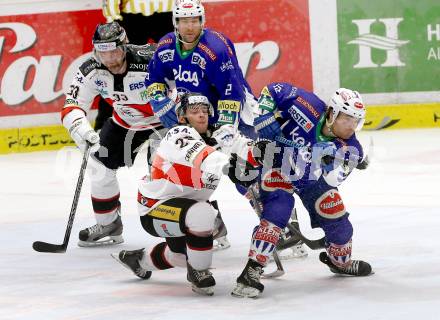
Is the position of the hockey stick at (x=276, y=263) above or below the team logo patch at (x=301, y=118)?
below

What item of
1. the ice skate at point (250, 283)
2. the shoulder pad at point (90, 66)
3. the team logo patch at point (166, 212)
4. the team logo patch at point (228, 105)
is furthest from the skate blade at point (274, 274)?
the shoulder pad at point (90, 66)

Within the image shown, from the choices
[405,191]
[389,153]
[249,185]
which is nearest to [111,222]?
[249,185]

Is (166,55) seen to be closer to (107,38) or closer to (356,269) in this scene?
(107,38)

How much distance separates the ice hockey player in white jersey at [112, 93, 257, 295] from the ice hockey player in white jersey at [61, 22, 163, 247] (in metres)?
1.23

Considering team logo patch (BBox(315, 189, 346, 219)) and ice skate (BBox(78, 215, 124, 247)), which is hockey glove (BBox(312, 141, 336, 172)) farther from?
ice skate (BBox(78, 215, 124, 247))

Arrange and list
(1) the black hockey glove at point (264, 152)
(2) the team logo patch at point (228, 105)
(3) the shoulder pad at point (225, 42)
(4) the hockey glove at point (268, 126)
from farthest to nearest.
Result: (3) the shoulder pad at point (225, 42), (2) the team logo patch at point (228, 105), (4) the hockey glove at point (268, 126), (1) the black hockey glove at point (264, 152)

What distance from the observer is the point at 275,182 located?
5051 millimetres

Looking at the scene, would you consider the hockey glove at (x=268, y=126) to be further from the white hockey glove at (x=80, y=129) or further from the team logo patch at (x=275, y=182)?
the white hockey glove at (x=80, y=129)

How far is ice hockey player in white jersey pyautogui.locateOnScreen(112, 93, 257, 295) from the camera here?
4.82m

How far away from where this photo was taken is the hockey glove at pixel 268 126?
5.36 meters

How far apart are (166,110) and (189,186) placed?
0.95 metres

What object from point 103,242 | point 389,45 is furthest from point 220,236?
point 389,45

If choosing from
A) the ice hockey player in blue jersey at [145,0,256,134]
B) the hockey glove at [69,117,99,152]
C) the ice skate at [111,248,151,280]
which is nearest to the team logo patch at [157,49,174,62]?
the ice hockey player in blue jersey at [145,0,256,134]

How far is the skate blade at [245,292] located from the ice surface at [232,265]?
0.11 feet
